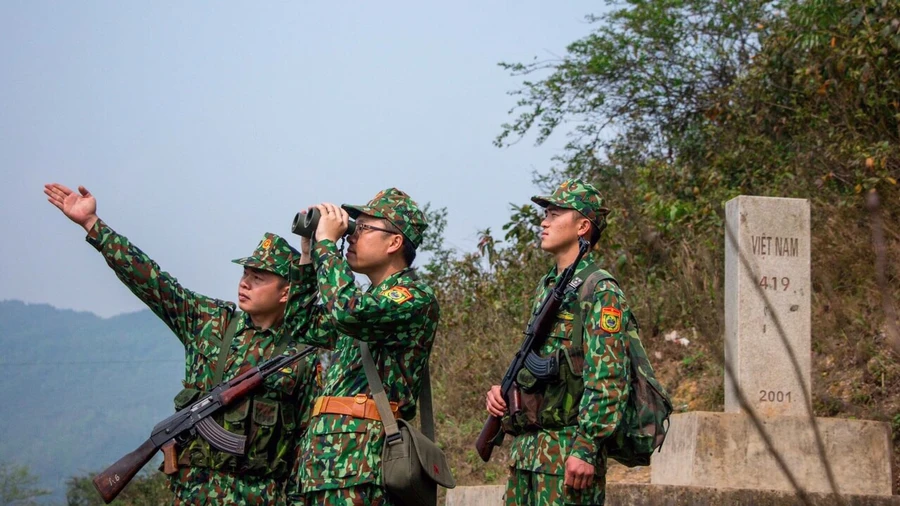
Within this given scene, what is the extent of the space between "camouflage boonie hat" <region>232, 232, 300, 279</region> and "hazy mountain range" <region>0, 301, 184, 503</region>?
6931 millimetres

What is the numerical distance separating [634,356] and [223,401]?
1.83 meters

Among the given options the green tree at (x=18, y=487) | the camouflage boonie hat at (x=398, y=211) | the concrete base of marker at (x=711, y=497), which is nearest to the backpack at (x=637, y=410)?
the camouflage boonie hat at (x=398, y=211)

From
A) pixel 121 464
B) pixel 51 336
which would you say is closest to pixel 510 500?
pixel 121 464

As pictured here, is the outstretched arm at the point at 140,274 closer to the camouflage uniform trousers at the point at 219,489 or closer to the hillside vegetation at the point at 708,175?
the camouflage uniform trousers at the point at 219,489

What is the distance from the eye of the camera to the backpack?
14.0 feet

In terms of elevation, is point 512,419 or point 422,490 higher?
point 512,419

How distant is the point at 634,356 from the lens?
4.44m

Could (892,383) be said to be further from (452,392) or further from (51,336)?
(51,336)

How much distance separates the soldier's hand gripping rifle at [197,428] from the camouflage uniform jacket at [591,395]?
1.22 metres

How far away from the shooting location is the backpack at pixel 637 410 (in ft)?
14.0

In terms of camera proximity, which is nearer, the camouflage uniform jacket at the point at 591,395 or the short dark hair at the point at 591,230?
the camouflage uniform jacket at the point at 591,395

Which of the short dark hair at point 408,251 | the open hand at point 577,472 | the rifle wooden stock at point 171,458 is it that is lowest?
the rifle wooden stock at point 171,458

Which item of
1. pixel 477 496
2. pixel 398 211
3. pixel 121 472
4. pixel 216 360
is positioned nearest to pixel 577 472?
pixel 398 211

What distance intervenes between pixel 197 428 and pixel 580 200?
6.47ft
